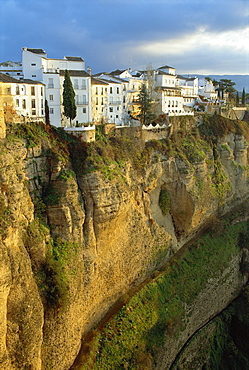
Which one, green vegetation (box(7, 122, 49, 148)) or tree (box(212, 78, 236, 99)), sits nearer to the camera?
green vegetation (box(7, 122, 49, 148))

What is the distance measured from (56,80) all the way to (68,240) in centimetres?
1156

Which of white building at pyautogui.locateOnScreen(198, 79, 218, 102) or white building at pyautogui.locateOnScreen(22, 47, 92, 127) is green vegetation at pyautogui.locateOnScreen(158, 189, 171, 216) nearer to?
white building at pyautogui.locateOnScreen(22, 47, 92, 127)

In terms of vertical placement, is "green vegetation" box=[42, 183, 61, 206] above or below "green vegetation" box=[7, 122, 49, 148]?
below

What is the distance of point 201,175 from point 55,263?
1645 centimetres

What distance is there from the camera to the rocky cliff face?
14672 mm

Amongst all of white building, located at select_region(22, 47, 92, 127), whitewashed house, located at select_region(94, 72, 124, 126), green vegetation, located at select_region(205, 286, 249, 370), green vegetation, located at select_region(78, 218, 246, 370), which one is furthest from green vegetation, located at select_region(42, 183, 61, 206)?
green vegetation, located at select_region(205, 286, 249, 370)

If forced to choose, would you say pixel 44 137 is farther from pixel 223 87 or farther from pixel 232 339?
pixel 223 87

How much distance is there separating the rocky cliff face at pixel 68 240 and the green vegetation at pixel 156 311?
1083 millimetres

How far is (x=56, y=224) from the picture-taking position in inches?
711

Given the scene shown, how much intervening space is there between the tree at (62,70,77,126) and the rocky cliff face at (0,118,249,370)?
3.34 meters

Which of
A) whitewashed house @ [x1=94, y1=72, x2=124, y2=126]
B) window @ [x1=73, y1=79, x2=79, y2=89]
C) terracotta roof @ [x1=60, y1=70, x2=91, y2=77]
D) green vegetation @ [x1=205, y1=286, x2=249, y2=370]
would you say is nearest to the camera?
green vegetation @ [x1=205, y1=286, x2=249, y2=370]

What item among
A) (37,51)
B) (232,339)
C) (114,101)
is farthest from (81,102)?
(232,339)

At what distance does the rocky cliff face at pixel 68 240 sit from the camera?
48.1ft

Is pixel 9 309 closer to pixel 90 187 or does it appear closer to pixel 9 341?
pixel 9 341
